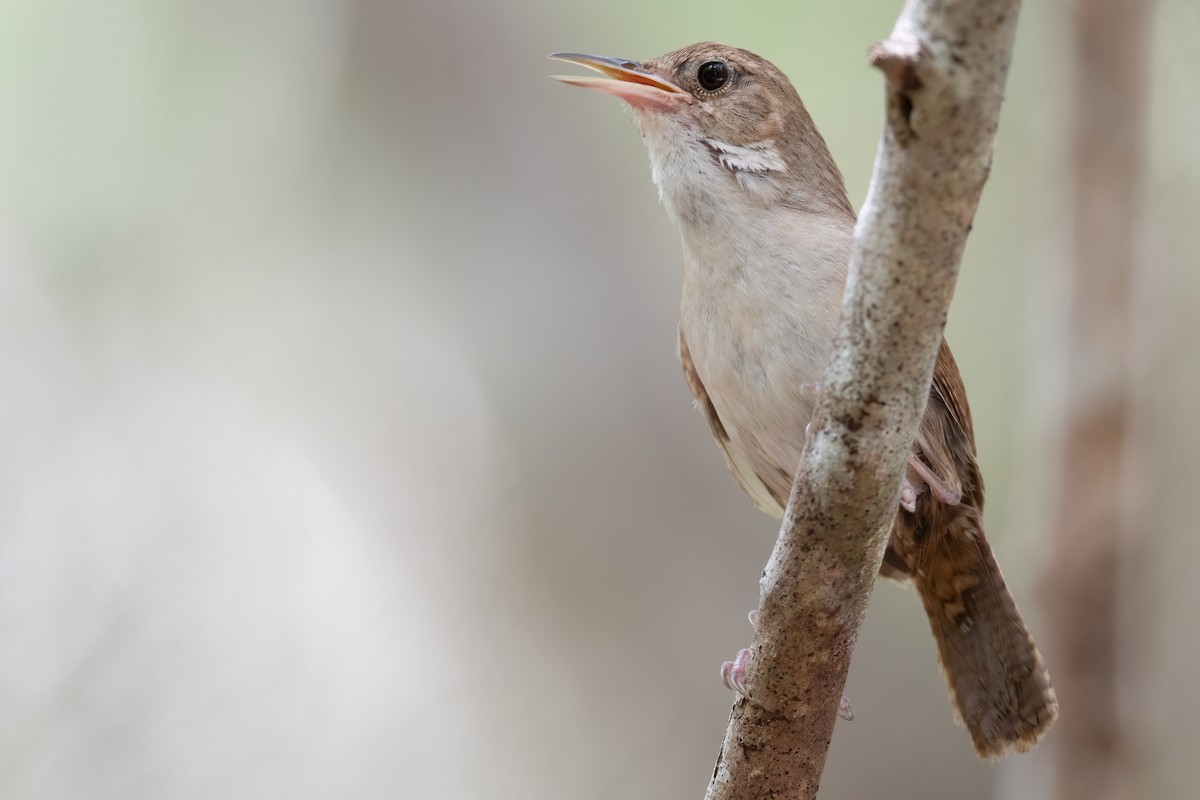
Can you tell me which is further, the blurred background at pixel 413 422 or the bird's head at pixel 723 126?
the blurred background at pixel 413 422

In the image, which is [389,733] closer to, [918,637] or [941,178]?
[918,637]

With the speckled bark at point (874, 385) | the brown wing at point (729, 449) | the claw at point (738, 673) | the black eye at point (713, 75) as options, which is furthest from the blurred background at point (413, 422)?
the speckled bark at point (874, 385)

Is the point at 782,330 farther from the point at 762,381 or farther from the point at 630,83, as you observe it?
the point at 630,83

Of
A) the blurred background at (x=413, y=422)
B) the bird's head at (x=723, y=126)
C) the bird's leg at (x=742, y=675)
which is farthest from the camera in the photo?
the blurred background at (x=413, y=422)

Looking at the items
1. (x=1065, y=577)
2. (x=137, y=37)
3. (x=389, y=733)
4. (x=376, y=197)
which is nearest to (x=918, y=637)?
(x=1065, y=577)

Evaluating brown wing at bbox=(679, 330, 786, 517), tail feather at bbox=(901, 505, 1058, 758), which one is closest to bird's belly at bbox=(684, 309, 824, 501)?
brown wing at bbox=(679, 330, 786, 517)

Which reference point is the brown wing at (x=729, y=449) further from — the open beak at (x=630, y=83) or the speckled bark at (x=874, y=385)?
the speckled bark at (x=874, y=385)
